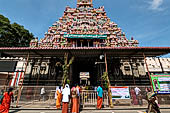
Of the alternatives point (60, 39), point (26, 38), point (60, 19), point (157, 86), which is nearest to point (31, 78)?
point (60, 39)

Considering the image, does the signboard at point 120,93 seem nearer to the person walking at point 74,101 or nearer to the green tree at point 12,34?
the person walking at point 74,101

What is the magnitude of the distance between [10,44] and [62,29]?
55.5 ft

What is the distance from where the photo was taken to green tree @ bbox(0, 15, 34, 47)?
21.8 metres

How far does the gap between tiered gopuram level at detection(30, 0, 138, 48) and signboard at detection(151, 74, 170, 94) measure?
8.48m

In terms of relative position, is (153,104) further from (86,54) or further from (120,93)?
(86,54)

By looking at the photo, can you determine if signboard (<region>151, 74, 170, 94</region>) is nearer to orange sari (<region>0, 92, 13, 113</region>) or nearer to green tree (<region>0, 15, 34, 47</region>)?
orange sari (<region>0, 92, 13, 113</region>)

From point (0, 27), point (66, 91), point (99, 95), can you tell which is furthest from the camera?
point (0, 27)

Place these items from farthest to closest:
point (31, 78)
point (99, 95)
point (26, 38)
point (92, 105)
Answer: point (26, 38) → point (31, 78) → point (92, 105) → point (99, 95)

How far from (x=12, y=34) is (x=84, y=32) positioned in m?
20.2

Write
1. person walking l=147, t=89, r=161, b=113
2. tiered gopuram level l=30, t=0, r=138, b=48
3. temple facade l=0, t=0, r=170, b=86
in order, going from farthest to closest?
tiered gopuram level l=30, t=0, r=138, b=48, temple facade l=0, t=0, r=170, b=86, person walking l=147, t=89, r=161, b=113

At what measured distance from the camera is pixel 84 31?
660 inches

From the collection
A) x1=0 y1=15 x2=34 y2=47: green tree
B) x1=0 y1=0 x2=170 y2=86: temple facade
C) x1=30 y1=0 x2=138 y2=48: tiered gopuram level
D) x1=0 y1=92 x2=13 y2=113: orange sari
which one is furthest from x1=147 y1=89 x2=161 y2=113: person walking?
A: x1=0 y1=15 x2=34 y2=47: green tree

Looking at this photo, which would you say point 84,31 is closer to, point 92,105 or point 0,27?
point 92,105

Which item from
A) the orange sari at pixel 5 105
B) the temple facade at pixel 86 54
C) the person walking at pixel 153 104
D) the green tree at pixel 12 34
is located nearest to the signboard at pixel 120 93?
the person walking at pixel 153 104
